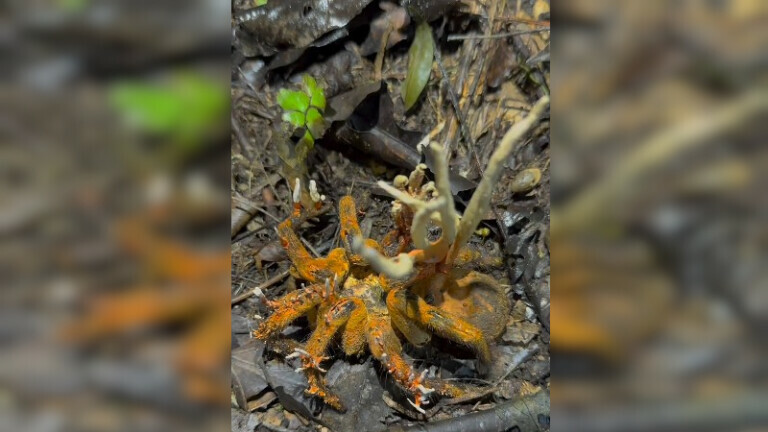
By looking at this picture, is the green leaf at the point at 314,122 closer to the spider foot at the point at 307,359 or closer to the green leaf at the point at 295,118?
the green leaf at the point at 295,118

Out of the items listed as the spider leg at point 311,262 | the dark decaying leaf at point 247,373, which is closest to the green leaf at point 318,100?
the spider leg at point 311,262

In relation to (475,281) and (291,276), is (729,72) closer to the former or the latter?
(475,281)

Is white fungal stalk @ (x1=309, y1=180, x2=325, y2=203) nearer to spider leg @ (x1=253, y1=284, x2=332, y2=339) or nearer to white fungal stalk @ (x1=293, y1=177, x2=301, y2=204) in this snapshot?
white fungal stalk @ (x1=293, y1=177, x2=301, y2=204)

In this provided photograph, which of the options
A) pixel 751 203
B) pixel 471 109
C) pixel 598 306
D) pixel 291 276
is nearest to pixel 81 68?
pixel 598 306

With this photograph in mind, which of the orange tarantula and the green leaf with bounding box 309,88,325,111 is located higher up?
the green leaf with bounding box 309,88,325,111

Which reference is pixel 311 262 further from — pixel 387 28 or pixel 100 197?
pixel 100 197

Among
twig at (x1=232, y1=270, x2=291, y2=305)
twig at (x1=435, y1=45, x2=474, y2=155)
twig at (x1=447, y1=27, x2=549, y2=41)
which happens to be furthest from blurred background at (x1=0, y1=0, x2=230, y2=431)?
twig at (x1=447, y1=27, x2=549, y2=41)
